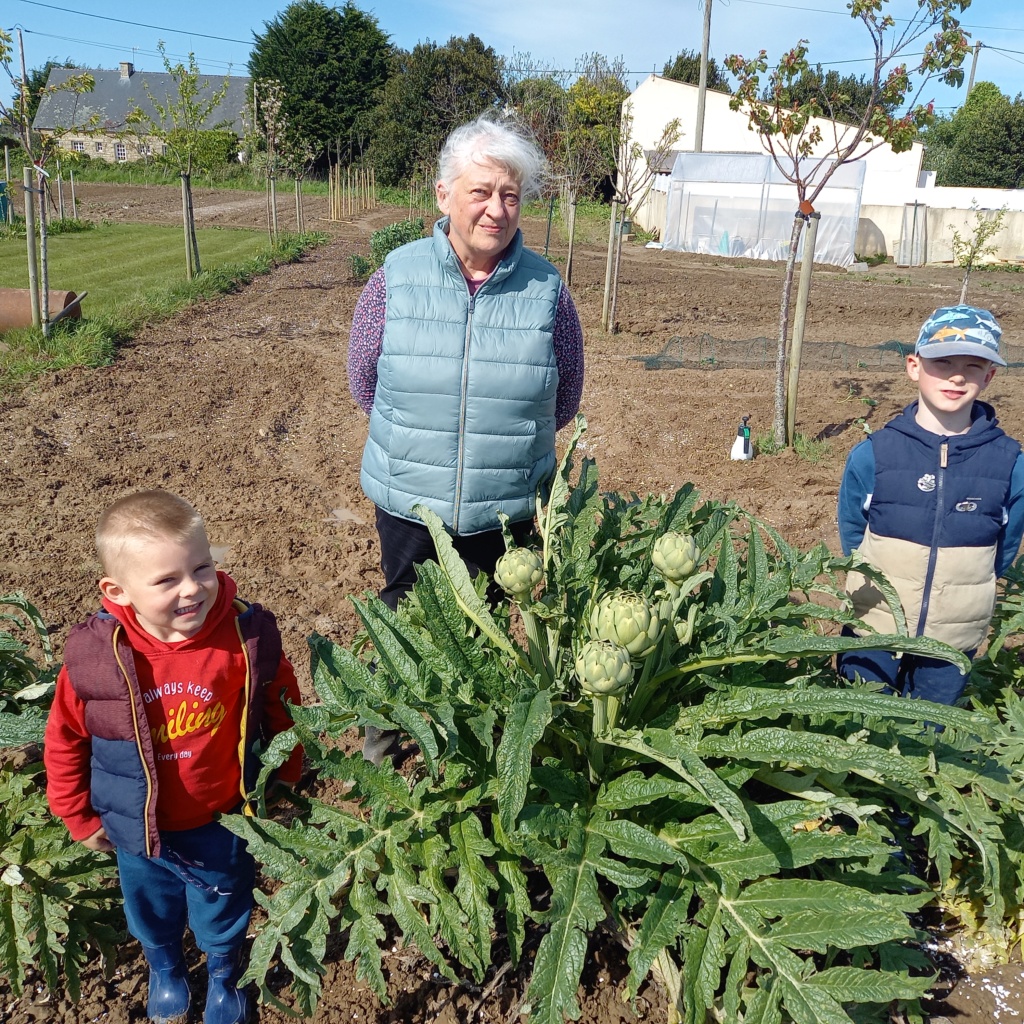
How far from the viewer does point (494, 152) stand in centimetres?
233

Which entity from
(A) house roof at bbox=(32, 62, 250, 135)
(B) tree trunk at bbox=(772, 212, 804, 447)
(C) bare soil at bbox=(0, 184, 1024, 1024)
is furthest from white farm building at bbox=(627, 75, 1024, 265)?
(A) house roof at bbox=(32, 62, 250, 135)

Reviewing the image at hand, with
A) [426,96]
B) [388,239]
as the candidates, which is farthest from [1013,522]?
[426,96]

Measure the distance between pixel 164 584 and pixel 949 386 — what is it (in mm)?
2015

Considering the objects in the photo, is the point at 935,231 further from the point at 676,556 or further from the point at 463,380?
the point at 676,556

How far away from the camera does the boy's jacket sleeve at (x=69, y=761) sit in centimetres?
182

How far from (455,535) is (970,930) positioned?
5.34 feet

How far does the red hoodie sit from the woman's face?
3.61 feet

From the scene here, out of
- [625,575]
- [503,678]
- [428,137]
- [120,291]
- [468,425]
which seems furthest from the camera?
[428,137]

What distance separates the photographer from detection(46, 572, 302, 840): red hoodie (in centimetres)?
183

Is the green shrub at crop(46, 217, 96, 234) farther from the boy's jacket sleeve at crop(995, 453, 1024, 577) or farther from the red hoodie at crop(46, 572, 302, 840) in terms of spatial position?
the boy's jacket sleeve at crop(995, 453, 1024, 577)

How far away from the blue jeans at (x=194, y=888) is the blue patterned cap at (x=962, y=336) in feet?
6.89

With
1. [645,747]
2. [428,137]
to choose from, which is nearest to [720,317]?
[645,747]

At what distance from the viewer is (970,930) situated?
215 centimetres

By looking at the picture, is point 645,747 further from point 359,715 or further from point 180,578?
point 180,578
